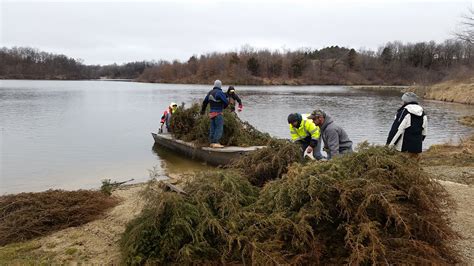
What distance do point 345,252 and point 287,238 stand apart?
0.57 meters

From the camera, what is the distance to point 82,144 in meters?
16.0

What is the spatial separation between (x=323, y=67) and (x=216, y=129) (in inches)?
3757

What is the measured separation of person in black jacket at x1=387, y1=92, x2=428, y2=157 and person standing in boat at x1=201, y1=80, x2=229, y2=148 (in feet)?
16.9

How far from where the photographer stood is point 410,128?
6.41m

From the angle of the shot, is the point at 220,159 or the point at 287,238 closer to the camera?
the point at 287,238

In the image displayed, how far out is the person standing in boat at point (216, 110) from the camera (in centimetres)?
1065

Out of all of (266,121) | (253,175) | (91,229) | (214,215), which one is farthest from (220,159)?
(266,121)

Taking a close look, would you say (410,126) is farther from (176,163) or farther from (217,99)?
(176,163)

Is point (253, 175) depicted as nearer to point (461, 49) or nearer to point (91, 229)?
point (91, 229)

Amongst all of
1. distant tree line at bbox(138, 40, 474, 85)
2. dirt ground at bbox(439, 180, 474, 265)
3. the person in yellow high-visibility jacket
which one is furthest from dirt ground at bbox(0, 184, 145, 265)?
distant tree line at bbox(138, 40, 474, 85)

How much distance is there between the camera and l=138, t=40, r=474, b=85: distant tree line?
94750 mm

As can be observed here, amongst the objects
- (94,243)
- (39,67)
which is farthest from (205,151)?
(39,67)

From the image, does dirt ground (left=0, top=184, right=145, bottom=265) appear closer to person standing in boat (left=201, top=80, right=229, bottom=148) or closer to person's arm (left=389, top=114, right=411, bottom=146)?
person's arm (left=389, top=114, right=411, bottom=146)

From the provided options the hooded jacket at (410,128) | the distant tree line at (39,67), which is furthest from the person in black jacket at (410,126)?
the distant tree line at (39,67)
